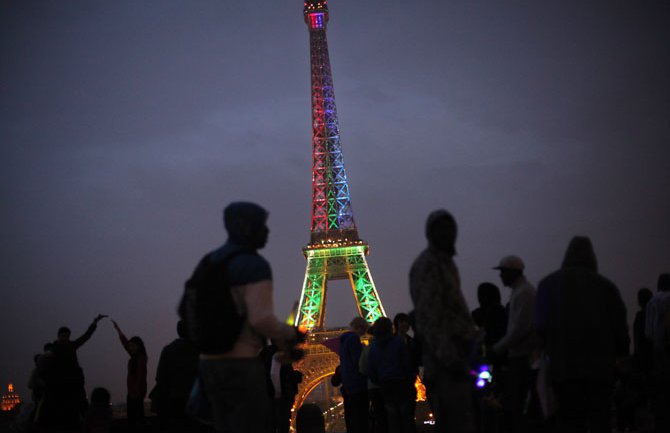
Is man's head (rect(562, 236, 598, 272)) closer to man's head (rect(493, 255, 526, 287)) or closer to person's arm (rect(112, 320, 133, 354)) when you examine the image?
man's head (rect(493, 255, 526, 287))

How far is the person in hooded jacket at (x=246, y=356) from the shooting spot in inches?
195

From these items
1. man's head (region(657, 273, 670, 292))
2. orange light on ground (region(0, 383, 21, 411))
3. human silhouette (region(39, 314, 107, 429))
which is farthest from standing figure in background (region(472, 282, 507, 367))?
orange light on ground (region(0, 383, 21, 411))

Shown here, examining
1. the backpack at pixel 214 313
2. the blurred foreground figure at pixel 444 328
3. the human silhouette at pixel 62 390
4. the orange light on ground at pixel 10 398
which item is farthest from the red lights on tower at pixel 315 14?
the backpack at pixel 214 313

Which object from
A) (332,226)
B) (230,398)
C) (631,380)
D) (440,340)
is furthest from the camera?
(332,226)

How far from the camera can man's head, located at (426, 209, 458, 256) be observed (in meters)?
5.75

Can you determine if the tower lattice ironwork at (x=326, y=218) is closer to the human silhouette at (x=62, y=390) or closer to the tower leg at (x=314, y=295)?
the tower leg at (x=314, y=295)

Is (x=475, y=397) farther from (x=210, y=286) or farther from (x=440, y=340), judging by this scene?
(x=210, y=286)

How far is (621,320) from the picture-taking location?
609cm

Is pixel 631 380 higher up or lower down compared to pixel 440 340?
lower down

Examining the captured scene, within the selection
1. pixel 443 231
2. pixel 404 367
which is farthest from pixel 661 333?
pixel 443 231

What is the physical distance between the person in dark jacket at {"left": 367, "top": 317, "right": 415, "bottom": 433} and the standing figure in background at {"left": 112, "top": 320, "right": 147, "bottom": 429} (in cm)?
350

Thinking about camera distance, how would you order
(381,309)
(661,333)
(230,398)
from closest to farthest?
(230,398), (661,333), (381,309)

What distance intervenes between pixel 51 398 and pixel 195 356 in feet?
8.00

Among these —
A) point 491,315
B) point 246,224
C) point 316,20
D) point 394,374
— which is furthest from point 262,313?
point 316,20
